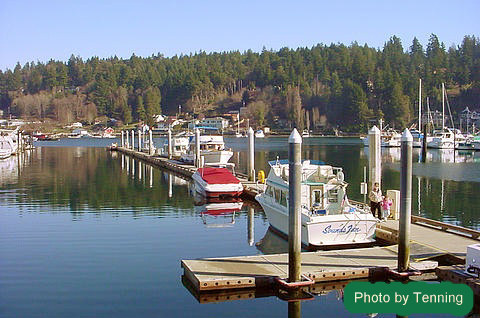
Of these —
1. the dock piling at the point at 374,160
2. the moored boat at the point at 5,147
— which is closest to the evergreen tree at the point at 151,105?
the moored boat at the point at 5,147

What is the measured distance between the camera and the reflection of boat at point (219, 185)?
3459cm

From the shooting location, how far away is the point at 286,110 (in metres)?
175

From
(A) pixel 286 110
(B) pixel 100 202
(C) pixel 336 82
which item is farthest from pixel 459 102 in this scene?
(B) pixel 100 202

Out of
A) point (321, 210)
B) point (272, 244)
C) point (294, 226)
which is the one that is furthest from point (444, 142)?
point (294, 226)

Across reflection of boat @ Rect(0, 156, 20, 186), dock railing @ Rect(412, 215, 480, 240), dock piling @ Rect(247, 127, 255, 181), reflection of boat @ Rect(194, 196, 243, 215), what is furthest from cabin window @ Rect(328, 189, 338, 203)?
reflection of boat @ Rect(0, 156, 20, 186)

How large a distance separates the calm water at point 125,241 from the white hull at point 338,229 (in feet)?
7.17

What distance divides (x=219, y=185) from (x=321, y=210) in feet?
47.3

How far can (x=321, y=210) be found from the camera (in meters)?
20.9

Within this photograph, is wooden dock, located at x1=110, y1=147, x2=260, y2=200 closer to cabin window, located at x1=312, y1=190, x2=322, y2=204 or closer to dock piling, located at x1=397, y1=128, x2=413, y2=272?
cabin window, located at x1=312, y1=190, x2=322, y2=204

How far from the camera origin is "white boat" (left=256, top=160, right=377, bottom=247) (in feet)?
65.0

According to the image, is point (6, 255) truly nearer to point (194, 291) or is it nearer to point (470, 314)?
point (194, 291)

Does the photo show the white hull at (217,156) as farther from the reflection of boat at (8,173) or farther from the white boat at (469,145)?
the white boat at (469,145)

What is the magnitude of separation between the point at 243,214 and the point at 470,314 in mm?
16983

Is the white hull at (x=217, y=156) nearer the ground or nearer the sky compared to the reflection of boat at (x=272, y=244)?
nearer the sky
